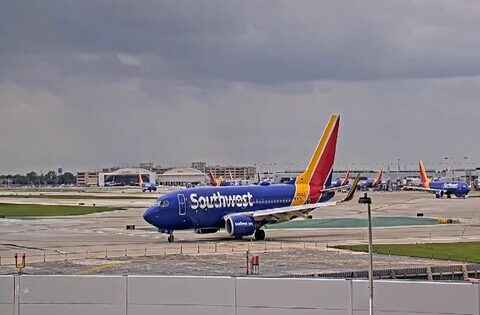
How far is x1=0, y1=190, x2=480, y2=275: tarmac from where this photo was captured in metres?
58.3

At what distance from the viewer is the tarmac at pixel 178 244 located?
191 feet

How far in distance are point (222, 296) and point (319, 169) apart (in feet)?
187

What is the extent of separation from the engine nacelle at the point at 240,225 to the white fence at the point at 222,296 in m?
44.0

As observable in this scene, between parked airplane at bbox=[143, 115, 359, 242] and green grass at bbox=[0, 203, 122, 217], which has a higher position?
parked airplane at bbox=[143, 115, 359, 242]

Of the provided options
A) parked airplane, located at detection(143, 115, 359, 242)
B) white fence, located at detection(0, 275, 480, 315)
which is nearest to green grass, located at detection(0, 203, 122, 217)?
parked airplane, located at detection(143, 115, 359, 242)

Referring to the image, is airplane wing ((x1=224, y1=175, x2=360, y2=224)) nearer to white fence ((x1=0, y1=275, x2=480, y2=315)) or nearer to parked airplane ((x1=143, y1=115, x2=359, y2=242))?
parked airplane ((x1=143, y1=115, x2=359, y2=242))

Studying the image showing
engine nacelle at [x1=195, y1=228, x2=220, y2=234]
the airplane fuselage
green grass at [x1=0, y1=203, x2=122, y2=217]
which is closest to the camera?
the airplane fuselage

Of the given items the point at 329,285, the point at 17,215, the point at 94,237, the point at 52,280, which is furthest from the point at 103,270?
the point at 17,215

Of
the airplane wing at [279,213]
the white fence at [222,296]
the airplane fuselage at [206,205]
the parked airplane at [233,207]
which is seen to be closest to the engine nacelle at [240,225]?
the parked airplane at [233,207]

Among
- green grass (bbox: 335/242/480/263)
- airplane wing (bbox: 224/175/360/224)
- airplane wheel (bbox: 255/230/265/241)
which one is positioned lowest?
green grass (bbox: 335/242/480/263)

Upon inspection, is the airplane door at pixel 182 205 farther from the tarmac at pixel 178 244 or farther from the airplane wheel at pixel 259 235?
the airplane wheel at pixel 259 235

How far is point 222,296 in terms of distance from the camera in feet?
109

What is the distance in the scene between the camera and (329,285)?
32.4 meters

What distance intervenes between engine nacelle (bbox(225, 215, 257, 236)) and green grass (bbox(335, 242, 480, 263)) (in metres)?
9.95
